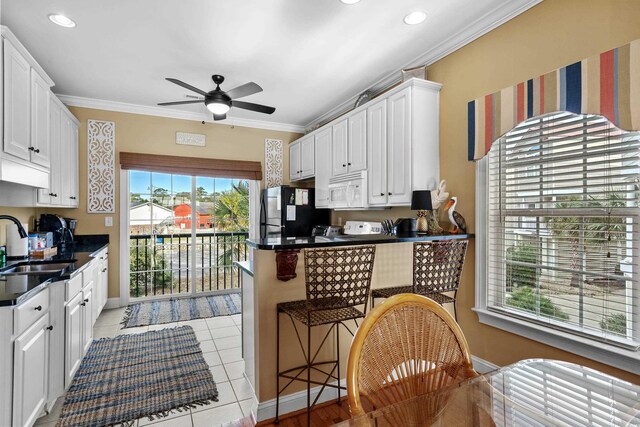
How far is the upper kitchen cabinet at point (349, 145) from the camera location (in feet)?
11.4

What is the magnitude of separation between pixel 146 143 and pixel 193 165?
0.67 meters

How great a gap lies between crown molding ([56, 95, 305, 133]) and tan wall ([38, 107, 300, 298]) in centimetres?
5

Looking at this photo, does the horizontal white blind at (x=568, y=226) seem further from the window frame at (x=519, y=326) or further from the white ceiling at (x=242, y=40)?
the white ceiling at (x=242, y=40)

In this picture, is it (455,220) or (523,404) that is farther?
(455,220)

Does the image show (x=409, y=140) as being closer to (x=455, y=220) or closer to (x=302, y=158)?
(x=455, y=220)

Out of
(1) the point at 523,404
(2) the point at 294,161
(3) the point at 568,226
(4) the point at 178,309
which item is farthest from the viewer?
(2) the point at 294,161

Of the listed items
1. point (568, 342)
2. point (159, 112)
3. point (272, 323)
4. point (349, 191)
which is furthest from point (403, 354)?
point (159, 112)

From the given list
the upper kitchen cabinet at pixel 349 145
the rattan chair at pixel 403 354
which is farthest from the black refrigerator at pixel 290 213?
the rattan chair at pixel 403 354

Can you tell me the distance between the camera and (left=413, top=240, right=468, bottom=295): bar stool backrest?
216 cm

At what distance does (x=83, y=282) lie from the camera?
264 centimetres

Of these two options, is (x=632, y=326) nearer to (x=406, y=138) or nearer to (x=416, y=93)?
(x=406, y=138)

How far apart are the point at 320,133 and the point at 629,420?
3918mm

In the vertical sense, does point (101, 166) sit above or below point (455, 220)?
above

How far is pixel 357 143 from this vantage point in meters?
3.57
